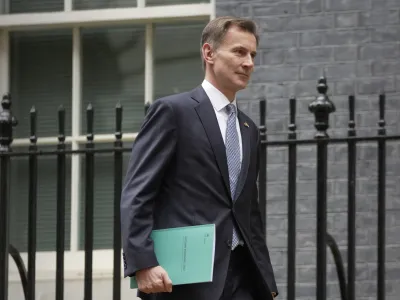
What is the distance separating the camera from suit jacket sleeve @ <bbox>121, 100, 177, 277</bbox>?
13.0 ft

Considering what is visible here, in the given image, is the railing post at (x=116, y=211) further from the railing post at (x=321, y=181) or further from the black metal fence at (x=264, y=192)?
the railing post at (x=321, y=181)

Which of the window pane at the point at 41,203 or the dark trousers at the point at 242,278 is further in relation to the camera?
the window pane at the point at 41,203

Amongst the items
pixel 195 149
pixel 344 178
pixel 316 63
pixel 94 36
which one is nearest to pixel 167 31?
pixel 94 36

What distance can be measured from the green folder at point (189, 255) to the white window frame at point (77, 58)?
9.80 ft

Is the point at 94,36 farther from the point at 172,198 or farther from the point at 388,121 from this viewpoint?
the point at 172,198

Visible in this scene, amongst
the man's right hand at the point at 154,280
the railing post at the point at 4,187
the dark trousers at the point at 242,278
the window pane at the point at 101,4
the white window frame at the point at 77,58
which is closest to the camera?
the man's right hand at the point at 154,280

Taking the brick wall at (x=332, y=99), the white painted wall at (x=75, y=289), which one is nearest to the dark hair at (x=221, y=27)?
the brick wall at (x=332, y=99)

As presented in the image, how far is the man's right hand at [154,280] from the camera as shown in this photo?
3930mm

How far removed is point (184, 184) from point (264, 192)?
5.49 feet

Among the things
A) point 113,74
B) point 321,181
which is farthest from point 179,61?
point 321,181

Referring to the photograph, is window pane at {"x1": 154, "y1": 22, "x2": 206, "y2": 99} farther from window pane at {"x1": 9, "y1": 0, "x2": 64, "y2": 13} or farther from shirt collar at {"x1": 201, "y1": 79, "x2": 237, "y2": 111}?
shirt collar at {"x1": 201, "y1": 79, "x2": 237, "y2": 111}

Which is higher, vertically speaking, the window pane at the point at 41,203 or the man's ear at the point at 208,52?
the man's ear at the point at 208,52

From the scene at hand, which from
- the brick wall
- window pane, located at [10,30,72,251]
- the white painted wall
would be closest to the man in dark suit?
the brick wall

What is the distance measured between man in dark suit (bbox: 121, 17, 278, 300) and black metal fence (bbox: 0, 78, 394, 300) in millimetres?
1354
